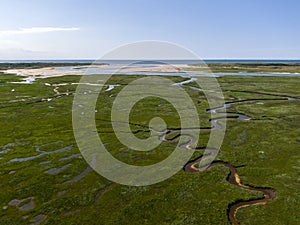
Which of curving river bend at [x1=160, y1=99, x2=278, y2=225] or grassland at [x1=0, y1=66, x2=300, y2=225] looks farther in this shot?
curving river bend at [x1=160, y1=99, x2=278, y2=225]

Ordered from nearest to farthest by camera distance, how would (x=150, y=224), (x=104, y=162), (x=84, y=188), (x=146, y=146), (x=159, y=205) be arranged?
(x=150, y=224), (x=159, y=205), (x=84, y=188), (x=104, y=162), (x=146, y=146)

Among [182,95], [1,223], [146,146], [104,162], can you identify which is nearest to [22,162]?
[104,162]

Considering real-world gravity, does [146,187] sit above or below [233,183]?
below

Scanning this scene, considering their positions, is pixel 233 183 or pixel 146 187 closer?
pixel 146 187

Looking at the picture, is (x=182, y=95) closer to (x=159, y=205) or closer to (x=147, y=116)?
(x=147, y=116)

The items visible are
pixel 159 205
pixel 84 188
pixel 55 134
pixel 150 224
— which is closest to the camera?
pixel 150 224

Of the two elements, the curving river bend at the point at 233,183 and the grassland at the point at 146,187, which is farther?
the curving river bend at the point at 233,183

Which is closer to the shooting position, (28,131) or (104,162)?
(104,162)
